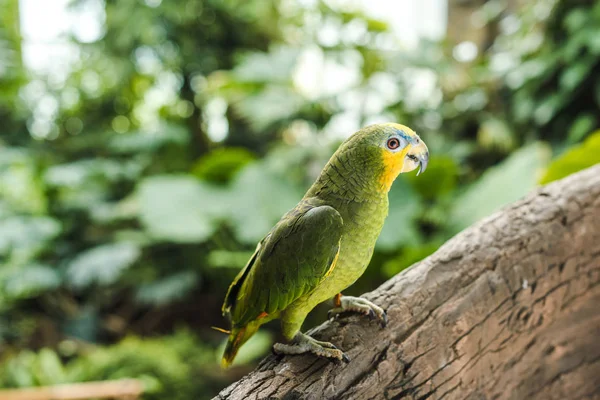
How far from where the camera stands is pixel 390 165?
0.86 m

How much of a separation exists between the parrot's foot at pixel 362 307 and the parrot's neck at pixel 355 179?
0.27 m

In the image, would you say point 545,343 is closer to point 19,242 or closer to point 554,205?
point 554,205

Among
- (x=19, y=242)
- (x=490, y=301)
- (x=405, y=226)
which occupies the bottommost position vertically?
(x=490, y=301)

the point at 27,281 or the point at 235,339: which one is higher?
the point at 27,281

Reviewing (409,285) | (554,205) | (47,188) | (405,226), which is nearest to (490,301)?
(409,285)

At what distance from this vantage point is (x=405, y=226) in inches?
88.7

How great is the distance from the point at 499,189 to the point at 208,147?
2578 mm

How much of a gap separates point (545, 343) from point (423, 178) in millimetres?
1294

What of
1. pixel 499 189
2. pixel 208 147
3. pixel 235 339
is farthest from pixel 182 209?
pixel 235 339

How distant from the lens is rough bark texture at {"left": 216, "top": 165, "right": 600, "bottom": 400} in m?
0.95

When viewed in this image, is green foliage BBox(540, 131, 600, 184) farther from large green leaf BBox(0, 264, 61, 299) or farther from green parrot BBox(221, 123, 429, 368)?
large green leaf BBox(0, 264, 61, 299)

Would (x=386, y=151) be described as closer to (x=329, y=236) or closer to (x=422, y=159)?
(x=422, y=159)

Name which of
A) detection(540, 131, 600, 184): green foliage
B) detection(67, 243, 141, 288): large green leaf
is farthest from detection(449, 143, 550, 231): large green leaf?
detection(67, 243, 141, 288): large green leaf

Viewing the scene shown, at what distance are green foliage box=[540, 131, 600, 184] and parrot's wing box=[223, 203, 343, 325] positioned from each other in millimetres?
1222
